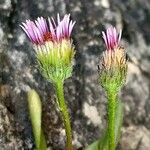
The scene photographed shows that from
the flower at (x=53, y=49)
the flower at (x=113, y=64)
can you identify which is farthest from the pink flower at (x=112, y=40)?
the flower at (x=53, y=49)

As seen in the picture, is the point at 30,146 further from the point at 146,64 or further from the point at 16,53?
the point at 146,64

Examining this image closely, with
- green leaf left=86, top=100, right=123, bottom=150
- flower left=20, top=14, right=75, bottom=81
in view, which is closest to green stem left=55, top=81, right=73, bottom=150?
flower left=20, top=14, right=75, bottom=81

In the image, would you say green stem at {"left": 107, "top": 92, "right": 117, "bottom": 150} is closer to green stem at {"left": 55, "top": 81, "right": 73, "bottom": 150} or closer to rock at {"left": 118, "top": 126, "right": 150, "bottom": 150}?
green stem at {"left": 55, "top": 81, "right": 73, "bottom": 150}

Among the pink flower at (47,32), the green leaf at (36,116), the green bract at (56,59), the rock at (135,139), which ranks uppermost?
the pink flower at (47,32)

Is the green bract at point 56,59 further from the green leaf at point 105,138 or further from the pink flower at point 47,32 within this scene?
the green leaf at point 105,138

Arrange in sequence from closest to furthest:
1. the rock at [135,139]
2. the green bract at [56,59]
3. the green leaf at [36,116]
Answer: the green bract at [56,59] < the green leaf at [36,116] < the rock at [135,139]

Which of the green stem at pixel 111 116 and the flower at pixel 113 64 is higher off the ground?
the flower at pixel 113 64
